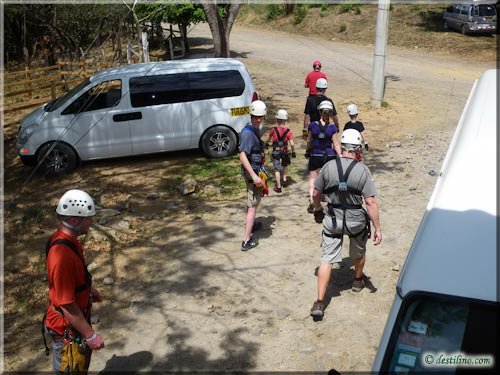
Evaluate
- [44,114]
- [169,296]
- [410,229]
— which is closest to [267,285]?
[169,296]

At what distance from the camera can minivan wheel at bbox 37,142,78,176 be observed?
9844mm

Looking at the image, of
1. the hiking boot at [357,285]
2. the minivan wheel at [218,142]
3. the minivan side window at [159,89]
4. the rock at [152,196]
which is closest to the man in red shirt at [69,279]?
the hiking boot at [357,285]

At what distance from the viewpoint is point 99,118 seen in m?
9.85

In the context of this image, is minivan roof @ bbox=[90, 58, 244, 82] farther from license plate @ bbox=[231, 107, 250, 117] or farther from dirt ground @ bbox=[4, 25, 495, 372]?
dirt ground @ bbox=[4, 25, 495, 372]

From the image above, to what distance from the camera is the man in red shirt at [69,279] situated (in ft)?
11.8

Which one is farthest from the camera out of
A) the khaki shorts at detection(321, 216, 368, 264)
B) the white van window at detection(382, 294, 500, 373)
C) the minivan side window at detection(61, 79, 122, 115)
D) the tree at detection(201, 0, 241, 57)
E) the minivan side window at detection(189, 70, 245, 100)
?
the tree at detection(201, 0, 241, 57)

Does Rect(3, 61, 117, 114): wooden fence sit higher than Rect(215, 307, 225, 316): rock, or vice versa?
Rect(3, 61, 117, 114): wooden fence

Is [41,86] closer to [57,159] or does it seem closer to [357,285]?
[57,159]

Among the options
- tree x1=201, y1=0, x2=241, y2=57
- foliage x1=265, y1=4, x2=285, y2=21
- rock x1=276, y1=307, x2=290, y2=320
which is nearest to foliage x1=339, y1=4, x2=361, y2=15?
foliage x1=265, y1=4, x2=285, y2=21

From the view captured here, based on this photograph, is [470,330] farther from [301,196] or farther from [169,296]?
[301,196]

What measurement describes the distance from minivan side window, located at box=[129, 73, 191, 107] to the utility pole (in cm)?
535

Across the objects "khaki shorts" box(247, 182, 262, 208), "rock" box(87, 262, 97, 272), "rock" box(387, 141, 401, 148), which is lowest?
"rock" box(87, 262, 97, 272)

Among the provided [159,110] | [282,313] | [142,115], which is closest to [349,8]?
[159,110]

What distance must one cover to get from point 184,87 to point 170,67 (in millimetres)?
457
